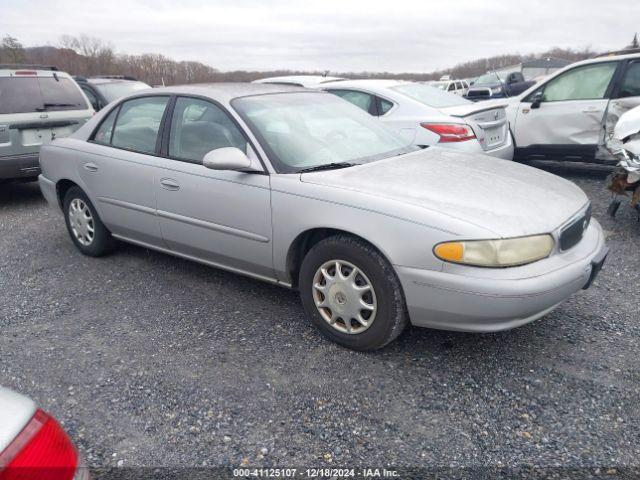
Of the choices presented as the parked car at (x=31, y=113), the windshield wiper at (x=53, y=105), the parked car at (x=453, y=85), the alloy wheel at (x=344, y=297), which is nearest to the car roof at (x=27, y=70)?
the parked car at (x=31, y=113)

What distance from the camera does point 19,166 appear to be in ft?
20.4

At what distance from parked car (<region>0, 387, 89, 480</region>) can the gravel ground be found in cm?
94

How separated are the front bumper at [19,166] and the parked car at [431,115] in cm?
382

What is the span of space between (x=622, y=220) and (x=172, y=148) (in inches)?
174

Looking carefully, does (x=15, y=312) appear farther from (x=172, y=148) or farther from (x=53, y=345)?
(x=172, y=148)

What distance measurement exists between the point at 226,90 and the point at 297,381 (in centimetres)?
215

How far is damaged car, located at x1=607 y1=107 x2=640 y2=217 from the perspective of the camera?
181 inches

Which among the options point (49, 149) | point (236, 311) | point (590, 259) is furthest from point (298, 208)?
point (49, 149)

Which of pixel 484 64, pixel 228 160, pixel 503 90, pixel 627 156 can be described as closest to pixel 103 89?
pixel 228 160

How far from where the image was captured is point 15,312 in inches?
146

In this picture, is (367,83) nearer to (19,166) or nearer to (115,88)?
(19,166)

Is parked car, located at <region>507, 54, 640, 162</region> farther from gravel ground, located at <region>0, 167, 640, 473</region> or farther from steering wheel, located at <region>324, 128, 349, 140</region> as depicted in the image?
steering wheel, located at <region>324, 128, 349, 140</region>

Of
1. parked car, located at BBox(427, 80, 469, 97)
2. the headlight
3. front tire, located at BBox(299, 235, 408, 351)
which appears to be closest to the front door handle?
front tire, located at BBox(299, 235, 408, 351)

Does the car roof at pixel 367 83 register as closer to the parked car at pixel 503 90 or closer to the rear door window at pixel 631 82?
the rear door window at pixel 631 82
